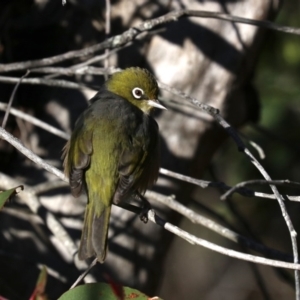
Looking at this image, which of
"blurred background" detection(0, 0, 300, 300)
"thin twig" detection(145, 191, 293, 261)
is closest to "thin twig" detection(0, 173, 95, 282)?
"blurred background" detection(0, 0, 300, 300)

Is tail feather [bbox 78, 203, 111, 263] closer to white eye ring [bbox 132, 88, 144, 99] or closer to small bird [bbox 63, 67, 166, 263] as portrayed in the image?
small bird [bbox 63, 67, 166, 263]

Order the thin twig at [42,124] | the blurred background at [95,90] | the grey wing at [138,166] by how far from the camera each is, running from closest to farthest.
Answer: the grey wing at [138,166] → the thin twig at [42,124] → the blurred background at [95,90]

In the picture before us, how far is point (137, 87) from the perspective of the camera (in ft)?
16.7

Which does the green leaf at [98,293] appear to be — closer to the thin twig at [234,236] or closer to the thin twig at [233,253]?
the thin twig at [233,253]

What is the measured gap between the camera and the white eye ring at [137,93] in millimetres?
5074

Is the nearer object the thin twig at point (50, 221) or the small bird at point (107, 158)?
the small bird at point (107, 158)

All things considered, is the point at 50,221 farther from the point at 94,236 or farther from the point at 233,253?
the point at 233,253

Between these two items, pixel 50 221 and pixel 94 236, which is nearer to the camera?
pixel 94 236

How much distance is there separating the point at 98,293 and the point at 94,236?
93cm

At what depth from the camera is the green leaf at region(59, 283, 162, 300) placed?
10.3 ft

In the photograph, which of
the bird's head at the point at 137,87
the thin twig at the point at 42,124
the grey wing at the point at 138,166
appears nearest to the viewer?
the grey wing at the point at 138,166

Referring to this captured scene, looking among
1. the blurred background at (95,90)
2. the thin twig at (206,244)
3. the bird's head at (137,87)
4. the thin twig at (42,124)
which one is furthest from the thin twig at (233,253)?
the blurred background at (95,90)

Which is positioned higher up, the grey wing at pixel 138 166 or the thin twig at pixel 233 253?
the thin twig at pixel 233 253

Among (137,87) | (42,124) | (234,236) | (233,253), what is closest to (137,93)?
(137,87)
